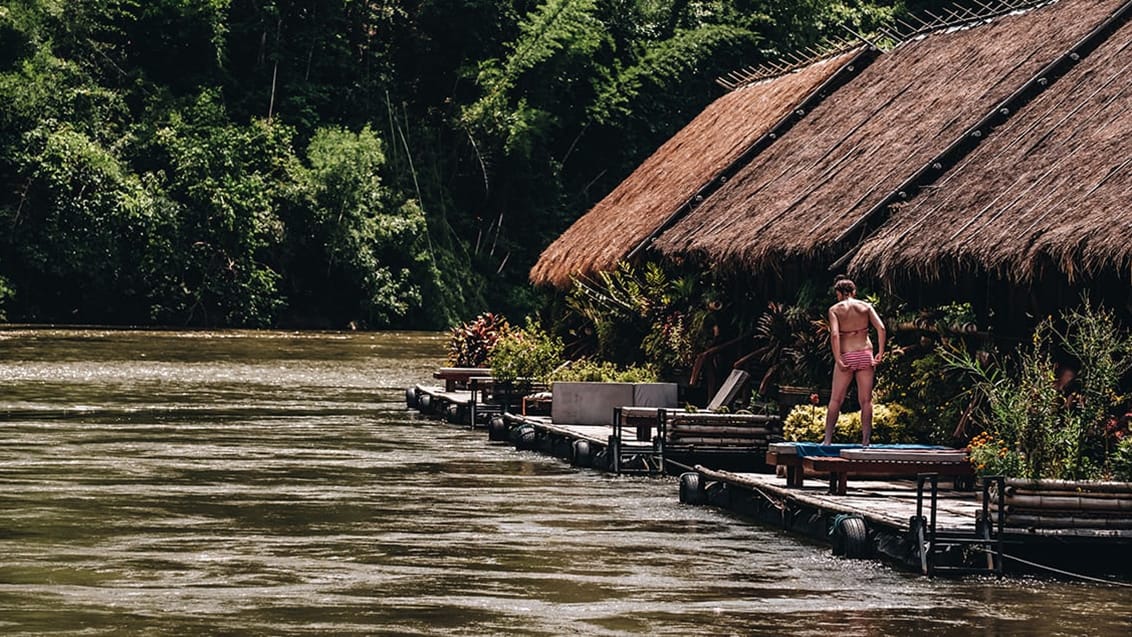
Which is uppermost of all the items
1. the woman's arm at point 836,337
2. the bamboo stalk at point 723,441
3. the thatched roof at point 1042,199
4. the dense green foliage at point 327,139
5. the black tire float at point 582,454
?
the dense green foliage at point 327,139

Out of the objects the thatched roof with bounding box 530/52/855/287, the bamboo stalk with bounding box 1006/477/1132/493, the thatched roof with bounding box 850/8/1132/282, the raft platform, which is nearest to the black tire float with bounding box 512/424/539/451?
the thatched roof with bounding box 530/52/855/287

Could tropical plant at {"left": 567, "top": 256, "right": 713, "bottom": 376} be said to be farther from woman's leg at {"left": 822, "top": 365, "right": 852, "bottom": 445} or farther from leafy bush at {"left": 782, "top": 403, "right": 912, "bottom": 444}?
woman's leg at {"left": 822, "top": 365, "right": 852, "bottom": 445}

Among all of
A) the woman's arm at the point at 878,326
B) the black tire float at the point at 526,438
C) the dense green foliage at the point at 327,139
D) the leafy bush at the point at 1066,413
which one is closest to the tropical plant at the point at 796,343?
the black tire float at the point at 526,438

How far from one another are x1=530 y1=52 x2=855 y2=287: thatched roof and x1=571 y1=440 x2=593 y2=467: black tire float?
760cm

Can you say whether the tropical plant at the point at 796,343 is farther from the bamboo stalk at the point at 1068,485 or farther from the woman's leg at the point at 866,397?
the bamboo stalk at the point at 1068,485

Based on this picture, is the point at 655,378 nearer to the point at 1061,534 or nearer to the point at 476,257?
the point at 1061,534

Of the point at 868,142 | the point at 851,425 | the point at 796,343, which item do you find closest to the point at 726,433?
the point at 851,425

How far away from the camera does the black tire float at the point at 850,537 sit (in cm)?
1761

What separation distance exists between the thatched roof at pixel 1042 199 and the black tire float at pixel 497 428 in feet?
25.4

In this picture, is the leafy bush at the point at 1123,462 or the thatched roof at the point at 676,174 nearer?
the leafy bush at the point at 1123,462

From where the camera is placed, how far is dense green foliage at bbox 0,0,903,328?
67.5m

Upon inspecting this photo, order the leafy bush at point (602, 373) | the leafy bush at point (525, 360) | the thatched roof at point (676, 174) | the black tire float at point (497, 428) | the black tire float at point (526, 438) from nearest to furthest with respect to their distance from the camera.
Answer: the black tire float at point (526, 438) → the black tire float at point (497, 428) → the leafy bush at point (602, 373) → the leafy bush at point (525, 360) → the thatched roof at point (676, 174)

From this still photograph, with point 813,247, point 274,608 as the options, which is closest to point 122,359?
point 813,247

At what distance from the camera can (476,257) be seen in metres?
77.7
